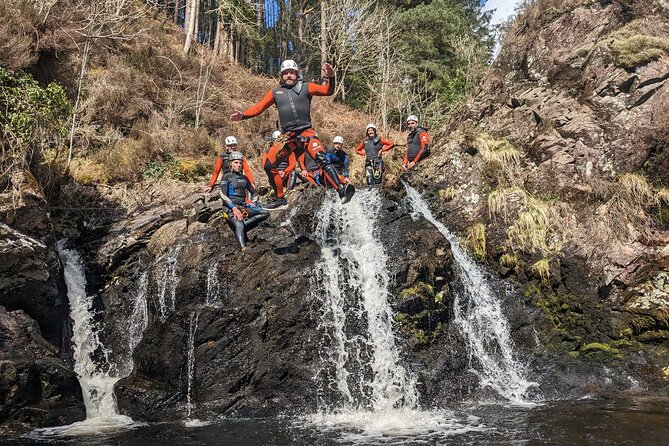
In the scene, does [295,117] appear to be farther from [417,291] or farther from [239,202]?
[417,291]

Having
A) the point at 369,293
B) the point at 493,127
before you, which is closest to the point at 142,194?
the point at 369,293

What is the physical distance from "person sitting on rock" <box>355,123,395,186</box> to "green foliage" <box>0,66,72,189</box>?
6.75 m

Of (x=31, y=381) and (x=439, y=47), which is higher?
(x=439, y=47)

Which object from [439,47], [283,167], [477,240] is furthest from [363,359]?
[439,47]

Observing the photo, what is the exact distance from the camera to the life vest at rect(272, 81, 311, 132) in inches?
292

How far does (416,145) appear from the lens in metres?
12.9

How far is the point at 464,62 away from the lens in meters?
23.9

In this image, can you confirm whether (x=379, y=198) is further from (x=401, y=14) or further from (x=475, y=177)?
(x=401, y=14)

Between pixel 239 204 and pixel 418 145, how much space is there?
5424mm

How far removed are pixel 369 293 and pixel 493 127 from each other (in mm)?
6888

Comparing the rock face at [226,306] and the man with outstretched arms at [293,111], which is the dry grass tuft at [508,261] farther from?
the man with outstretched arms at [293,111]

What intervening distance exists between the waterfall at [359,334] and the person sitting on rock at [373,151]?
2.82m

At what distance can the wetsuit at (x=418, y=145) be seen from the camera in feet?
41.6

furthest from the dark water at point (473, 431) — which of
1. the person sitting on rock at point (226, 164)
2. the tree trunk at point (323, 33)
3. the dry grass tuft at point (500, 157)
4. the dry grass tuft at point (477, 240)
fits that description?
the tree trunk at point (323, 33)
